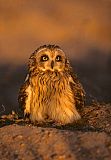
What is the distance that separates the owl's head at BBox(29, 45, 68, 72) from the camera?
8.87 m

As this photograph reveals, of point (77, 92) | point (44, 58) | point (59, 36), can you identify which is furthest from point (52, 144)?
point (59, 36)

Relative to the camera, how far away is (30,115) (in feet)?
29.1

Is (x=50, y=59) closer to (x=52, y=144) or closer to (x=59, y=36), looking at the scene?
(x=52, y=144)

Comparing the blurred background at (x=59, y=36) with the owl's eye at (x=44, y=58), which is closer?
the owl's eye at (x=44, y=58)

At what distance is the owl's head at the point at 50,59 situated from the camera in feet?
29.1

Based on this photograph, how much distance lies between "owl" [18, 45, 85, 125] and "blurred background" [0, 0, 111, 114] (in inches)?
136

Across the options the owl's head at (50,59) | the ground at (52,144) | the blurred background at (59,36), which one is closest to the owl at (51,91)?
the owl's head at (50,59)

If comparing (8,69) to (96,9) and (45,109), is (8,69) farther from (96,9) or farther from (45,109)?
(45,109)

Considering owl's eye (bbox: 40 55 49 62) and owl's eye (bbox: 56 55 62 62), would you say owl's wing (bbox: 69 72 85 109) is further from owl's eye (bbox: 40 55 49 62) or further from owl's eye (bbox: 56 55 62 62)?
owl's eye (bbox: 40 55 49 62)

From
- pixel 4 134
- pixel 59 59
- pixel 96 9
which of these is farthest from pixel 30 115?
pixel 96 9

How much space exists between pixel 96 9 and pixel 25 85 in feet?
26.2

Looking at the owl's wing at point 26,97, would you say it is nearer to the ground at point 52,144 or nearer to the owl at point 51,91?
the owl at point 51,91

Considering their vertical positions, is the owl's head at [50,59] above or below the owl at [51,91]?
above

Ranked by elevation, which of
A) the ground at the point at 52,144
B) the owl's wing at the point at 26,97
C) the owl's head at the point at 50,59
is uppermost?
the owl's head at the point at 50,59
